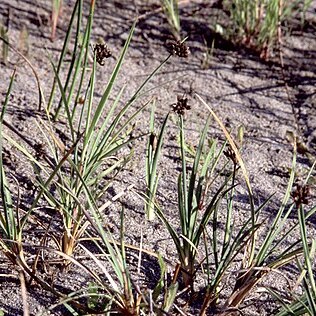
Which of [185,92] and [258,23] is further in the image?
[258,23]

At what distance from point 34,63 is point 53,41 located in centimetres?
18

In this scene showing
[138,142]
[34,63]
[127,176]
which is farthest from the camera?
[34,63]

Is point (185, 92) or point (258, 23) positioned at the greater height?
point (258, 23)

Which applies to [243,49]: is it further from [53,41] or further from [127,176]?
[127,176]

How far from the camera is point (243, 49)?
2.75 metres

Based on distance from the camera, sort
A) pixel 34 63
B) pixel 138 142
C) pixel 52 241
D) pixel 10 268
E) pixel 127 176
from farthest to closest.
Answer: pixel 34 63 → pixel 138 142 → pixel 127 176 → pixel 52 241 → pixel 10 268

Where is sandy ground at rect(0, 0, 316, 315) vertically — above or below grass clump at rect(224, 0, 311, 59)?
below

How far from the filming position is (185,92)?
83.6 inches

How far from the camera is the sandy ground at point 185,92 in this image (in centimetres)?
196

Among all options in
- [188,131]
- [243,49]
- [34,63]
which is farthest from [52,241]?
[243,49]

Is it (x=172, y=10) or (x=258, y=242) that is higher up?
(x=172, y=10)

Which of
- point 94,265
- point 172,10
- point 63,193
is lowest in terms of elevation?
point 94,265

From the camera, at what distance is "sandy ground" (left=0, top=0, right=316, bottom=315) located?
1.96 metres

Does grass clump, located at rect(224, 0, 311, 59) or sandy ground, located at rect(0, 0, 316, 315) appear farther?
grass clump, located at rect(224, 0, 311, 59)
